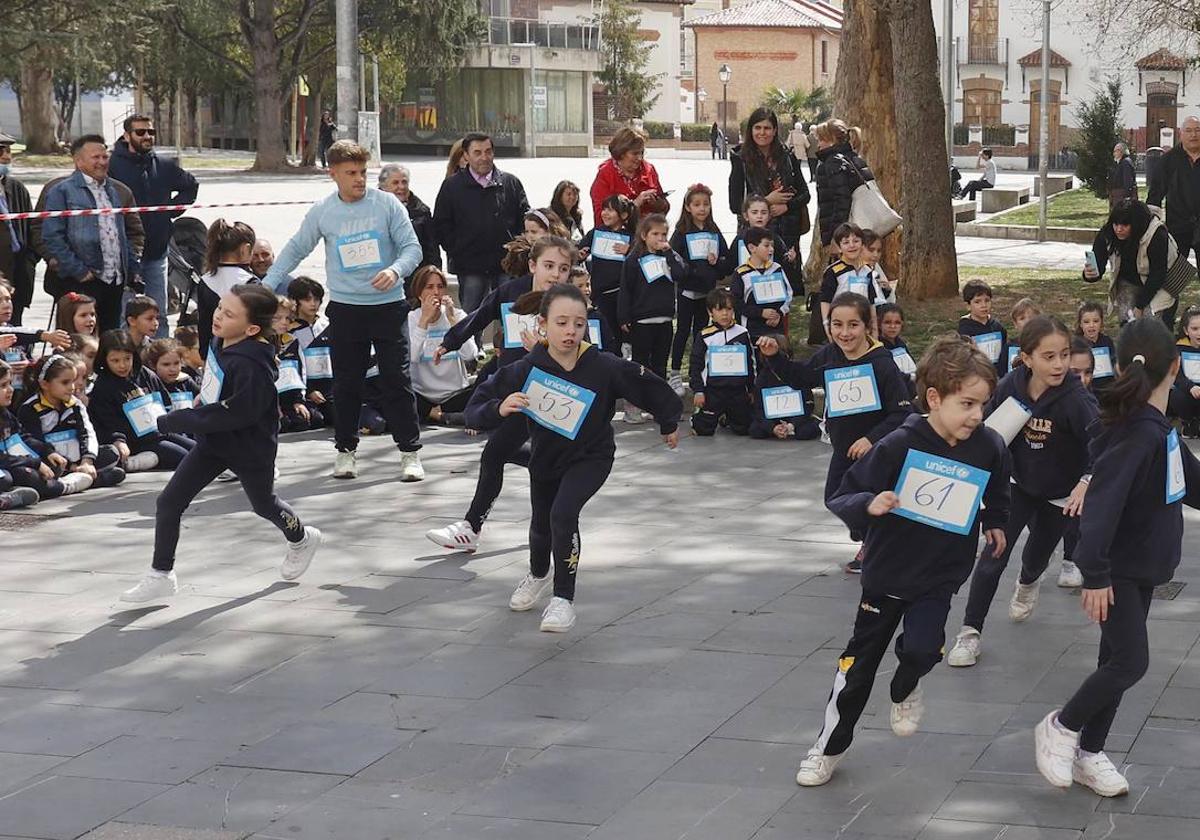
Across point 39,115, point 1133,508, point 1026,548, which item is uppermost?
point 39,115

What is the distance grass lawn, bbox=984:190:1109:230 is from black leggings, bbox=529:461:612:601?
2345 cm

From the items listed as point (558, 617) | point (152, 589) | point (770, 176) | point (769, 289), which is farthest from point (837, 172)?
point (152, 589)

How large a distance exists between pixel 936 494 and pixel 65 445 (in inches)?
266

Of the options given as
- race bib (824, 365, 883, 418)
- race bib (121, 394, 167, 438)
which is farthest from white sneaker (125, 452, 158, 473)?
race bib (824, 365, 883, 418)

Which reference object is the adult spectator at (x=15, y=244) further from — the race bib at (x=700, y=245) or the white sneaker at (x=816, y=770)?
the white sneaker at (x=816, y=770)

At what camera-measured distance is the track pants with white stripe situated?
5586mm

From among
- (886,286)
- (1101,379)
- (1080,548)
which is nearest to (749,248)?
(886,286)

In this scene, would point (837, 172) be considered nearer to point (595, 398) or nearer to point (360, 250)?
point (360, 250)

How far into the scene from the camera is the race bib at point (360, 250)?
1059 cm

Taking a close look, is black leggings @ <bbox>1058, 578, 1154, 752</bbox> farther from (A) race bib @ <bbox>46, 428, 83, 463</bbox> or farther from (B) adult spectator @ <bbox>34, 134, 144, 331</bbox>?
(B) adult spectator @ <bbox>34, 134, 144, 331</bbox>

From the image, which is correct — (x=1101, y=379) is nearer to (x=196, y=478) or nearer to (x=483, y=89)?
(x=196, y=478)

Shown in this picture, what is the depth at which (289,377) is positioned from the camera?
12.7m

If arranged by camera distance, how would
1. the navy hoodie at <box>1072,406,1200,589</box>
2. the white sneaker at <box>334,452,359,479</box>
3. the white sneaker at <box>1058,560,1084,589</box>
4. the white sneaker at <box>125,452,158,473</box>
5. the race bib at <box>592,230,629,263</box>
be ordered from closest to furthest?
1. the navy hoodie at <box>1072,406,1200,589</box>
2. the white sneaker at <box>1058,560,1084,589</box>
3. the white sneaker at <box>334,452,359,479</box>
4. the white sneaker at <box>125,452,158,473</box>
5. the race bib at <box>592,230,629,263</box>

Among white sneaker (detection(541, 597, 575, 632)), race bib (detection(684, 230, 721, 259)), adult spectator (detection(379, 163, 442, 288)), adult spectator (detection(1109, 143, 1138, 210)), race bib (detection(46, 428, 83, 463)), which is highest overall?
adult spectator (detection(1109, 143, 1138, 210))
